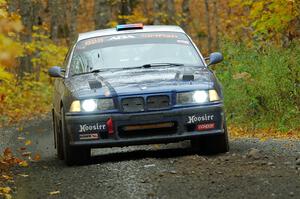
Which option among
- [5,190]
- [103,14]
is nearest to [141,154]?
[5,190]

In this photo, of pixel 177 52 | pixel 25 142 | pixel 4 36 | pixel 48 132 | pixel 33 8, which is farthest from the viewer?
pixel 33 8

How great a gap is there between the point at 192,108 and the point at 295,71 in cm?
570

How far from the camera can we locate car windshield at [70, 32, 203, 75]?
425 inches

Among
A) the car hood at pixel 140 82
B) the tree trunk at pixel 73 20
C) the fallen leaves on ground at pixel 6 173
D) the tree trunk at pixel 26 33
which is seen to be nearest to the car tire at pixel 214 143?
the car hood at pixel 140 82

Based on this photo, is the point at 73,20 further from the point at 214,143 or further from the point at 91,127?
the point at 91,127

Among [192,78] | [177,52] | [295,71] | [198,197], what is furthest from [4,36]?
[295,71]

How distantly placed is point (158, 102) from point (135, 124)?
38cm

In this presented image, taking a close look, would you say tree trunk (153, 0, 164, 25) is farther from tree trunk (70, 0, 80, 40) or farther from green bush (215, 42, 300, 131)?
green bush (215, 42, 300, 131)

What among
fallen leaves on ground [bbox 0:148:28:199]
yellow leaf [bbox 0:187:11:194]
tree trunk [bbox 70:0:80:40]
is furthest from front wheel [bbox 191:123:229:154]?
tree trunk [bbox 70:0:80:40]

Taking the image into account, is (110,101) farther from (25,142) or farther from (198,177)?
(25,142)

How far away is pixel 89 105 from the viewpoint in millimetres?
9406

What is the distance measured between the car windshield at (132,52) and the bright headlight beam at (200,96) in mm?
1333

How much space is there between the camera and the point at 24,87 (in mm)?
30734

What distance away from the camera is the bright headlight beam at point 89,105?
939cm
